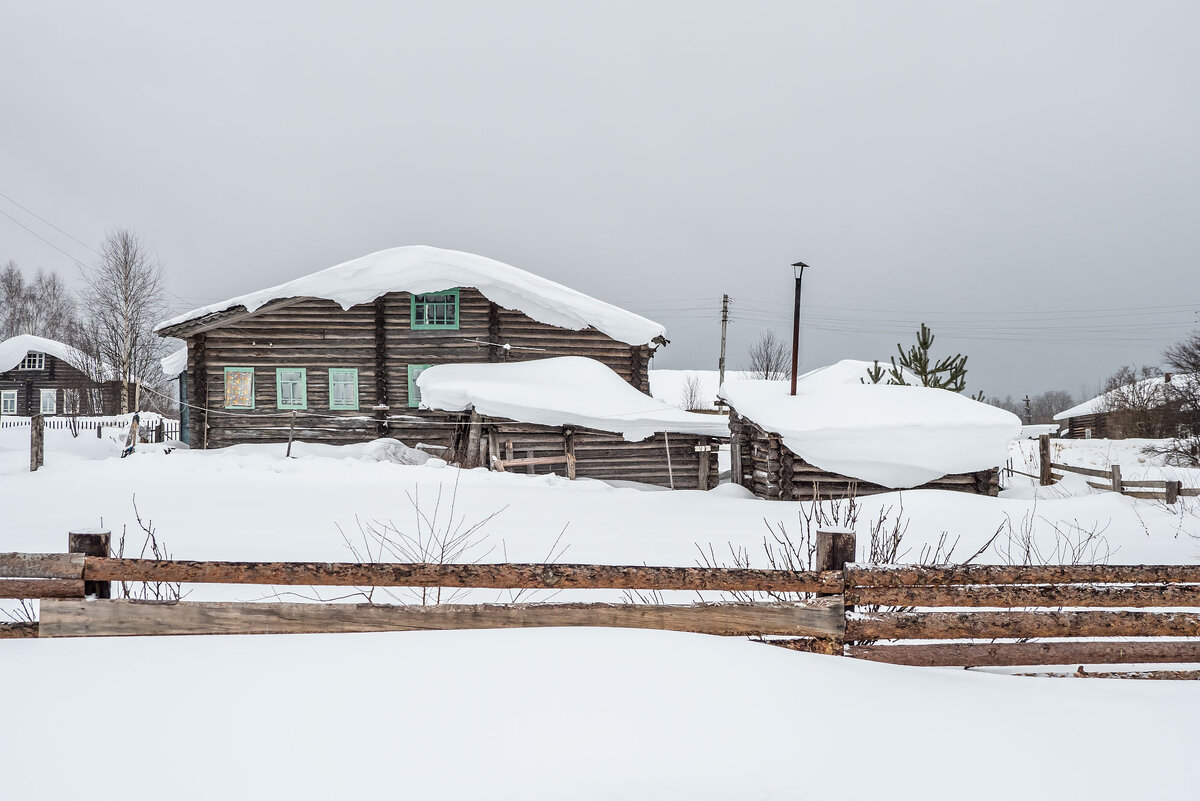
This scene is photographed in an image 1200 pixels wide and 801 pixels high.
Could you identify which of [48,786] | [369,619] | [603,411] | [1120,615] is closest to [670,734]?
[369,619]

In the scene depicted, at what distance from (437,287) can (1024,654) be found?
59.0 feet

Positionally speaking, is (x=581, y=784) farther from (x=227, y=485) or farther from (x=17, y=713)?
(x=227, y=485)

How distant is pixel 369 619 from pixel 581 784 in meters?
1.56

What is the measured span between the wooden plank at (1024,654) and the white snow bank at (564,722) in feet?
0.46

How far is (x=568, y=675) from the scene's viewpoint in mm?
3189

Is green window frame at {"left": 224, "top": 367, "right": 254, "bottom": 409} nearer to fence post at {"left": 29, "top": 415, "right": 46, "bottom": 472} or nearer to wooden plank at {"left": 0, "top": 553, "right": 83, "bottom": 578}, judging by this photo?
fence post at {"left": 29, "top": 415, "right": 46, "bottom": 472}

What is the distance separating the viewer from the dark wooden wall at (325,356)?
1941cm

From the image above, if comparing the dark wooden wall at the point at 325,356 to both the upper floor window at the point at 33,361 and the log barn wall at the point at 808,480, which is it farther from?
the upper floor window at the point at 33,361

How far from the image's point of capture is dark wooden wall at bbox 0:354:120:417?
4359 centimetres

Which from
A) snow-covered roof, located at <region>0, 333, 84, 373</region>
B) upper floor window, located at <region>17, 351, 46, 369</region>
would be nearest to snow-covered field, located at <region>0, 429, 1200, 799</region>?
snow-covered roof, located at <region>0, 333, 84, 373</region>

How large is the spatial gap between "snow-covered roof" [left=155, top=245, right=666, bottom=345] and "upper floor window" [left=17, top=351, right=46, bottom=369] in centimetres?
3216

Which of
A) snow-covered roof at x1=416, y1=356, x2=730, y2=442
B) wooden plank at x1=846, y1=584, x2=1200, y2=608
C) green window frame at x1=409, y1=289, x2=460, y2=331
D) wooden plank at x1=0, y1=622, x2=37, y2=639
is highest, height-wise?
green window frame at x1=409, y1=289, x2=460, y2=331

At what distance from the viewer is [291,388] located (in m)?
19.7

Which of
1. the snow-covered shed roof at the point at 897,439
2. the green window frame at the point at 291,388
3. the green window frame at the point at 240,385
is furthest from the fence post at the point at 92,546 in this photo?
the green window frame at the point at 240,385
